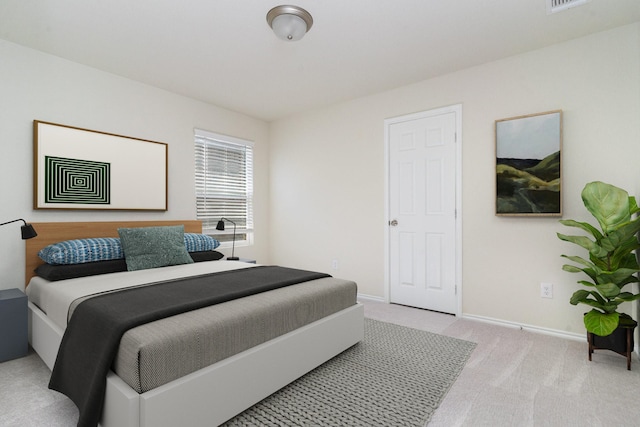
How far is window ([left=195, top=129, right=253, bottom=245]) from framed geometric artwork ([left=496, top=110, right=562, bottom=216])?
10.6 feet

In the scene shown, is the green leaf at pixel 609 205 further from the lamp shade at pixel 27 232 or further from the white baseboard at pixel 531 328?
the lamp shade at pixel 27 232

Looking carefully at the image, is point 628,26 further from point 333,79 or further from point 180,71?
point 180,71

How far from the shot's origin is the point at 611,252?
2.29m

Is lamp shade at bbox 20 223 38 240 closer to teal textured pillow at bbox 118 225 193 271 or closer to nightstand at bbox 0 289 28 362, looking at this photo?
nightstand at bbox 0 289 28 362

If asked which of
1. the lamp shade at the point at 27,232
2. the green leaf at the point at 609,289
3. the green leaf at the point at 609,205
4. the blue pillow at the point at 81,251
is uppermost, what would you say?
the green leaf at the point at 609,205

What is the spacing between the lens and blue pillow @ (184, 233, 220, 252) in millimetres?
3367

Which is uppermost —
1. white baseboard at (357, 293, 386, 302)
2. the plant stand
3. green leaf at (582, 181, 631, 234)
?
green leaf at (582, 181, 631, 234)

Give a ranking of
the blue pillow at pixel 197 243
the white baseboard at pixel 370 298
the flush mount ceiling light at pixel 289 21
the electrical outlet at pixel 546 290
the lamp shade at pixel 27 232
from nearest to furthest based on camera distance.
Answer: the flush mount ceiling light at pixel 289 21, the lamp shade at pixel 27 232, the electrical outlet at pixel 546 290, the blue pillow at pixel 197 243, the white baseboard at pixel 370 298

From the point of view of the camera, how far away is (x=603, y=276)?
7.44 feet

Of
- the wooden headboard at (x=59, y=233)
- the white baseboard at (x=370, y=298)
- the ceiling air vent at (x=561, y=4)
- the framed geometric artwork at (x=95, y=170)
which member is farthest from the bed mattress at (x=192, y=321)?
the ceiling air vent at (x=561, y=4)

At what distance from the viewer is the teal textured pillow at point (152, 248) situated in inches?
113

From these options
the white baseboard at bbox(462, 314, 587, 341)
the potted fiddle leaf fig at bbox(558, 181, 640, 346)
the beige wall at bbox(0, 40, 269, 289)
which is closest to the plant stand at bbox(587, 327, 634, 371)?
the potted fiddle leaf fig at bbox(558, 181, 640, 346)

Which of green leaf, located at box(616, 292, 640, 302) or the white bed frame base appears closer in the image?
the white bed frame base

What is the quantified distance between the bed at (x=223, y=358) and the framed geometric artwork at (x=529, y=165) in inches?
68.7
